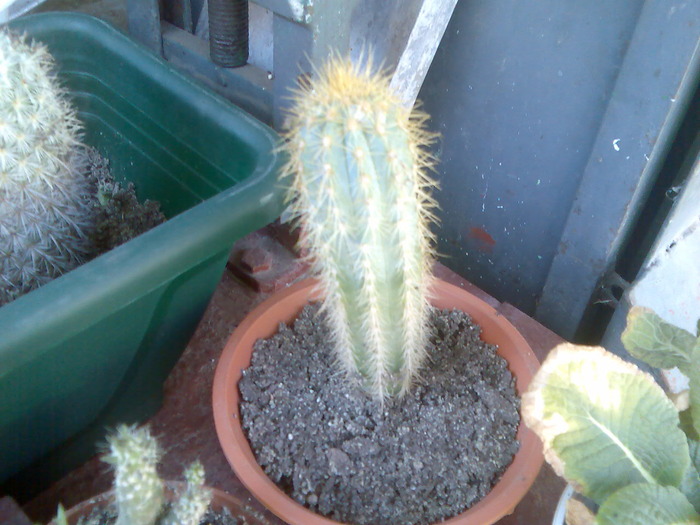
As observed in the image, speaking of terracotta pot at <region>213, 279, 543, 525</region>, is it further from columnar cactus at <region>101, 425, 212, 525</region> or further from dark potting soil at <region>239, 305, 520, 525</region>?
columnar cactus at <region>101, 425, 212, 525</region>

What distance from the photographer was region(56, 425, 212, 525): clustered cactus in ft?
1.54

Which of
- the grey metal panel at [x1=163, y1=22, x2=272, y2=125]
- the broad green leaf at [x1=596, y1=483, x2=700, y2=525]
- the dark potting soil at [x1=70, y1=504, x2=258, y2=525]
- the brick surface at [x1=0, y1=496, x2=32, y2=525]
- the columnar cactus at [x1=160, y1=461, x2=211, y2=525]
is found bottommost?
the brick surface at [x1=0, y1=496, x2=32, y2=525]

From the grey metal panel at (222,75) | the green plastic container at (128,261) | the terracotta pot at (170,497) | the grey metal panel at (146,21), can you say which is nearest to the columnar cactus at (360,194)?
the green plastic container at (128,261)

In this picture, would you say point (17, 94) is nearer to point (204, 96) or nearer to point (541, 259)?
point (204, 96)

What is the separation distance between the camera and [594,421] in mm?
615

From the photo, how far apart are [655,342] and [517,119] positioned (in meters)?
0.50

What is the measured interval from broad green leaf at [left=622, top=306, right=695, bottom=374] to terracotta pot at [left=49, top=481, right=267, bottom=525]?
0.43 meters

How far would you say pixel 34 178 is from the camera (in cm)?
74

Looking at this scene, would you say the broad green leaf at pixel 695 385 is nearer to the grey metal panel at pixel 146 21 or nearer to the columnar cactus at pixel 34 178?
the columnar cactus at pixel 34 178

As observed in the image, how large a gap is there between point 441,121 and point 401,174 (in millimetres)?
612

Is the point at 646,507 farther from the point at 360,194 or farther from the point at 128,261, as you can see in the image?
the point at 128,261

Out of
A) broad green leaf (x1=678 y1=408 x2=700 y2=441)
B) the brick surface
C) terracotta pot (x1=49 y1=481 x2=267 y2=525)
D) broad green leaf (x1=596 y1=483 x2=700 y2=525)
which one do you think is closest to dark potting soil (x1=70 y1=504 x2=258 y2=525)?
terracotta pot (x1=49 y1=481 x2=267 y2=525)

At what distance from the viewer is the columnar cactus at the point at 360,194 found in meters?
0.59

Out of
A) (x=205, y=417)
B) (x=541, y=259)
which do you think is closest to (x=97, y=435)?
(x=205, y=417)
